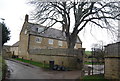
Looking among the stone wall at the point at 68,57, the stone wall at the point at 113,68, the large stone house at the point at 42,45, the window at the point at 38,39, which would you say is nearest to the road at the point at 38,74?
the stone wall at the point at 113,68

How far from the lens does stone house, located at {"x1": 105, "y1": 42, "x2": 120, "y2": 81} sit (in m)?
8.25

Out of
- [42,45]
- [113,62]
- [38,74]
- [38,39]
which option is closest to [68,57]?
[38,74]

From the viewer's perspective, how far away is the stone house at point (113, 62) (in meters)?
8.25

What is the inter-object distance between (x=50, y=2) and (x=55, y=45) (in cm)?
2162

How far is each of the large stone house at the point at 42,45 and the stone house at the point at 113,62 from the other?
9411 mm

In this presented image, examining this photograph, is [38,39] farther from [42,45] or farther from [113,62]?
[113,62]

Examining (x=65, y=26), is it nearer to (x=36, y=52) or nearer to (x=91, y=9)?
(x=91, y=9)

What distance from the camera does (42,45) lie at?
1350 inches

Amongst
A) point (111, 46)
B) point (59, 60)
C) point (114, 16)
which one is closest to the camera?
point (111, 46)

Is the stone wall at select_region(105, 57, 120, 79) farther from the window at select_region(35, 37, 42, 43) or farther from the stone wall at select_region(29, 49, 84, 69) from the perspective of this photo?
the window at select_region(35, 37, 42, 43)

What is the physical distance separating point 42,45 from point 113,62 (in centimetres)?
2677

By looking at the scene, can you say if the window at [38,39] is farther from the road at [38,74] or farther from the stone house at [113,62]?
the stone house at [113,62]

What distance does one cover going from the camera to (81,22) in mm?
18656

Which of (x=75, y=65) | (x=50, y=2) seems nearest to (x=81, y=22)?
(x=50, y=2)
